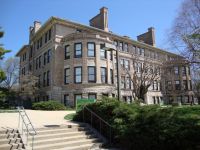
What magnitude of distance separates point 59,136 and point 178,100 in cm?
4376

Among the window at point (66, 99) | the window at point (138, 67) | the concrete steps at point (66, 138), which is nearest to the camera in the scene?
the concrete steps at point (66, 138)

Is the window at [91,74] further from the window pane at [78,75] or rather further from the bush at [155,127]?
the bush at [155,127]

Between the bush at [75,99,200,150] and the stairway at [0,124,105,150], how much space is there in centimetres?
126

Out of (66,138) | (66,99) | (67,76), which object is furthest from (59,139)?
(67,76)

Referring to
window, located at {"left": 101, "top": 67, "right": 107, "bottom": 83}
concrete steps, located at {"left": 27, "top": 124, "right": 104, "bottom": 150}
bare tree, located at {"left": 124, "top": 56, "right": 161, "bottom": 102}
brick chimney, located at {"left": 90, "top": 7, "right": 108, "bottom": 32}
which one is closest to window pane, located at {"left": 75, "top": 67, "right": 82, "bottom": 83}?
window, located at {"left": 101, "top": 67, "right": 107, "bottom": 83}

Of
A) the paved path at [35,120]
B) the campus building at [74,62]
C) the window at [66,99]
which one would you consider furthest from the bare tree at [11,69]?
the paved path at [35,120]

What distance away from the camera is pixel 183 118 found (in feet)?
27.9

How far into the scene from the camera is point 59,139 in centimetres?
1059

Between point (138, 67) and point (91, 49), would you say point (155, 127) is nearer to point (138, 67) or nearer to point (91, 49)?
point (91, 49)

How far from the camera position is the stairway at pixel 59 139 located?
958 centimetres

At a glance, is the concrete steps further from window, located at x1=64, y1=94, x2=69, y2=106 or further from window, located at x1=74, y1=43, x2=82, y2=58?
window, located at x1=74, y1=43, x2=82, y2=58

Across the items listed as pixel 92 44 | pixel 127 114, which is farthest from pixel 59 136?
pixel 92 44

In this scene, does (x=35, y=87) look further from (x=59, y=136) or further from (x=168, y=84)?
(x=168, y=84)

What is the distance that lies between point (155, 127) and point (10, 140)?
6275mm
